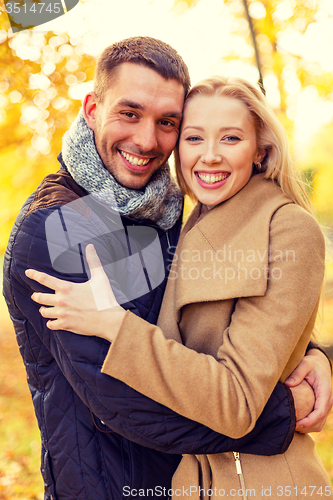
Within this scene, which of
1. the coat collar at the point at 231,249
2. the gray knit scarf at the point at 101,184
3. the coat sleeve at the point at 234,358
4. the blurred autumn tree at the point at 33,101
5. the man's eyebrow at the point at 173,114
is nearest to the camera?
the coat sleeve at the point at 234,358

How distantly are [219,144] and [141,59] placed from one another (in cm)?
57

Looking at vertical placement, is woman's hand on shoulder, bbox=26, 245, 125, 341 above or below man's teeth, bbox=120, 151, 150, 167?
below

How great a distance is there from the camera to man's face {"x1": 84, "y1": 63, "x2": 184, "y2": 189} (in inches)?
74.8

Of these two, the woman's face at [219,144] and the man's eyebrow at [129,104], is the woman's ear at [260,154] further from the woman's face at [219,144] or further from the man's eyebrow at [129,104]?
the man's eyebrow at [129,104]

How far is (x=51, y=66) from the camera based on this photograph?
158 inches

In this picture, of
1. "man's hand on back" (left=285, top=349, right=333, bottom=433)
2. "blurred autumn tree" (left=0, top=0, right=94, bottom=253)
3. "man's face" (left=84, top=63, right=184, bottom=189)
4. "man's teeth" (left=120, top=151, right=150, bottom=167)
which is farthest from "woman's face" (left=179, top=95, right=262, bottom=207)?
"blurred autumn tree" (left=0, top=0, right=94, bottom=253)

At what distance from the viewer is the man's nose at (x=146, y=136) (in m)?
1.96

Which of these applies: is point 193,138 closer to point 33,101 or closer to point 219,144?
point 219,144

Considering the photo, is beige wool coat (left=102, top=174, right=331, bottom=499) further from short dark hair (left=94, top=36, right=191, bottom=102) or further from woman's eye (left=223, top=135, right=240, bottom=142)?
short dark hair (left=94, top=36, right=191, bottom=102)

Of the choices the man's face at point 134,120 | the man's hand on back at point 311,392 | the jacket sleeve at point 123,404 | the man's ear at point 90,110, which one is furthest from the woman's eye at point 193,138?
the man's hand on back at point 311,392

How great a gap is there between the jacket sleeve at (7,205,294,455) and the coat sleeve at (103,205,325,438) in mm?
62

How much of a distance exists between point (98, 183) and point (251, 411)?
1.18 metres

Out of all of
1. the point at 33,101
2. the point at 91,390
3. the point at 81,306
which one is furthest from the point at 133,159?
the point at 33,101

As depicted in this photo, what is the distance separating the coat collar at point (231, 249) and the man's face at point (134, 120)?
1.46ft
